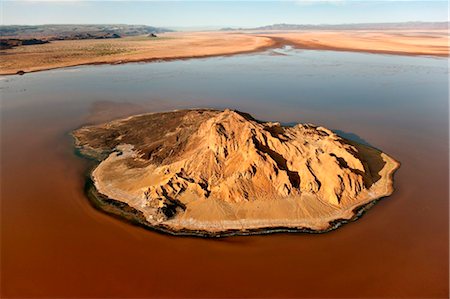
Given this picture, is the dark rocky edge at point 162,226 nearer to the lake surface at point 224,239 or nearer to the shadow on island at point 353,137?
the lake surface at point 224,239

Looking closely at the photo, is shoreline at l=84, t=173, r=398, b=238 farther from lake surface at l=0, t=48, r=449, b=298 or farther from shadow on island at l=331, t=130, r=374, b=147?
shadow on island at l=331, t=130, r=374, b=147

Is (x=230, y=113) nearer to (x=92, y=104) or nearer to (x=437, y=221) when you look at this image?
(x=437, y=221)

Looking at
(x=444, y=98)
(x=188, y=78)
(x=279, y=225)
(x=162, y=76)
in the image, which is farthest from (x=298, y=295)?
(x=162, y=76)

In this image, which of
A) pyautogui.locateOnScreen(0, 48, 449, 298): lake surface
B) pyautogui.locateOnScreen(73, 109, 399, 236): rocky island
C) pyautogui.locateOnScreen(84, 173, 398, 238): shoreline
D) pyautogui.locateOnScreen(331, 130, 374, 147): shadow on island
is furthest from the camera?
pyautogui.locateOnScreen(331, 130, 374, 147): shadow on island

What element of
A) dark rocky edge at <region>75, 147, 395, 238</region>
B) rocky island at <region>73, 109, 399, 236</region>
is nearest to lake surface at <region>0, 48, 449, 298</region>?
dark rocky edge at <region>75, 147, 395, 238</region>

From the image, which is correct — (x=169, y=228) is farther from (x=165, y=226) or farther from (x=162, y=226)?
(x=162, y=226)

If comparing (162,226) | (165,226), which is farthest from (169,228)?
(162,226)

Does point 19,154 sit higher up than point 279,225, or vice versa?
point 19,154
